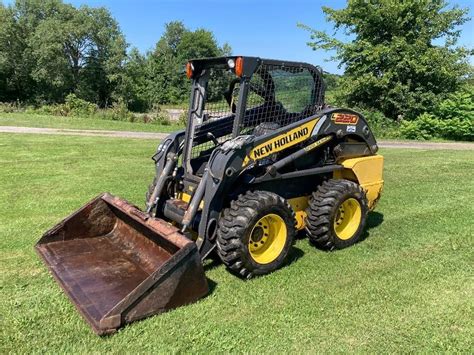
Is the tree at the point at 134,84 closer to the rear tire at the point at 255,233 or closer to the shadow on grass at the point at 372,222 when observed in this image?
the shadow on grass at the point at 372,222

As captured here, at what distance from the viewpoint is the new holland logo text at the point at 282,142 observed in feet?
13.9

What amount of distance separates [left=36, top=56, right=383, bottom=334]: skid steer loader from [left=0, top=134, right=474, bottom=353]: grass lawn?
0.16 meters

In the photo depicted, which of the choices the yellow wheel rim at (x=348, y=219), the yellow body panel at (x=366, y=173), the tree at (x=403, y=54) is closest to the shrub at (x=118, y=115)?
the tree at (x=403, y=54)

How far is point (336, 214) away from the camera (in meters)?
4.93

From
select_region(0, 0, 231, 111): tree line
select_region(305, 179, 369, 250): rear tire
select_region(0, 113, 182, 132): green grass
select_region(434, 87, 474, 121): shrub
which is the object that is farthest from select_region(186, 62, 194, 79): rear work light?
select_region(0, 0, 231, 111): tree line

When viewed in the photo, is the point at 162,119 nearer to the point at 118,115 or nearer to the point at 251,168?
the point at 118,115

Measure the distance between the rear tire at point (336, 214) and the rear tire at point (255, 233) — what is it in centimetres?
44

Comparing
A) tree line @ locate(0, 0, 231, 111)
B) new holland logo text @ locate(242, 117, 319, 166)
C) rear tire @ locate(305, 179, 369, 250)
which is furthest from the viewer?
tree line @ locate(0, 0, 231, 111)

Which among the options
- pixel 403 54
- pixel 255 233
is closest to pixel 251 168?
pixel 255 233

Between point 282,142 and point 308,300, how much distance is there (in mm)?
1530

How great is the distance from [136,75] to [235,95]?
43.0 metres

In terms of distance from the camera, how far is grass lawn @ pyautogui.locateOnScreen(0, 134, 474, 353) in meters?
3.21

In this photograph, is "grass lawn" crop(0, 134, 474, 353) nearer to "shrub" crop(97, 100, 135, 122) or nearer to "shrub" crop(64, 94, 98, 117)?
"shrub" crop(97, 100, 135, 122)

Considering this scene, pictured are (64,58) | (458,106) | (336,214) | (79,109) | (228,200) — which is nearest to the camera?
(228,200)
